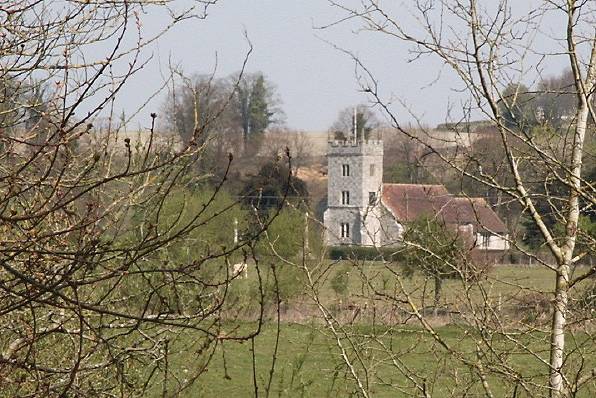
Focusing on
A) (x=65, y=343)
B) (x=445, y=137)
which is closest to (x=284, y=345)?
(x=65, y=343)

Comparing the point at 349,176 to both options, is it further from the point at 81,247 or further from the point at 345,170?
the point at 81,247

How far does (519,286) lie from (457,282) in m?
1.05

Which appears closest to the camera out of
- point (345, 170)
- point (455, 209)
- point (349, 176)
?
point (455, 209)

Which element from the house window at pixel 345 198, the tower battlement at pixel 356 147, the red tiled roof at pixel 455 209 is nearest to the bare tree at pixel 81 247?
the red tiled roof at pixel 455 209

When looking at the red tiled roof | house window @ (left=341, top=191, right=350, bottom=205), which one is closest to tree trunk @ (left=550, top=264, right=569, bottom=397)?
the red tiled roof

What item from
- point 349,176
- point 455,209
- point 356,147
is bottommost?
point 349,176

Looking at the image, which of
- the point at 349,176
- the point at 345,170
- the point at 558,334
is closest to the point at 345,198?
the point at 349,176

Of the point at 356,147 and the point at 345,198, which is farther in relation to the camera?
the point at 345,198

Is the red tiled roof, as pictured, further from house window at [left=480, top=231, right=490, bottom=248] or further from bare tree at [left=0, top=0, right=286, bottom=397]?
bare tree at [left=0, top=0, right=286, bottom=397]

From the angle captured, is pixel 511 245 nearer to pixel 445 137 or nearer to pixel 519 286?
pixel 519 286

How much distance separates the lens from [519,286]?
4508mm

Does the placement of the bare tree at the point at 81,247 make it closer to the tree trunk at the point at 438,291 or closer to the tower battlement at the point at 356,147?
the tree trunk at the point at 438,291

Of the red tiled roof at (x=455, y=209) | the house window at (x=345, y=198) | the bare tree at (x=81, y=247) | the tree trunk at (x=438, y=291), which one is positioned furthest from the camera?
the house window at (x=345, y=198)

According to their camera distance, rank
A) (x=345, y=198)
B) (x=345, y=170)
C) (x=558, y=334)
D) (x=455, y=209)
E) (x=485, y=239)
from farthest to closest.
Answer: (x=345, y=198), (x=345, y=170), (x=455, y=209), (x=485, y=239), (x=558, y=334)
